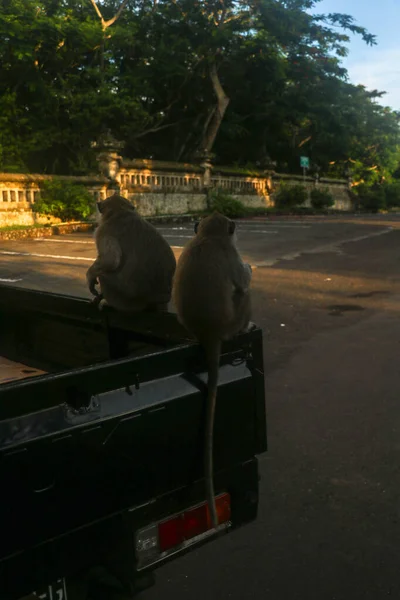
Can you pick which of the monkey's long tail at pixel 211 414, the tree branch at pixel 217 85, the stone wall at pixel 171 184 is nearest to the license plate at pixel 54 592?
the monkey's long tail at pixel 211 414

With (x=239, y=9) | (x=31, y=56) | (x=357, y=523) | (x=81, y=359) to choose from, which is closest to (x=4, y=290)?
(x=81, y=359)

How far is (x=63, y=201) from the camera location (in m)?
20.1

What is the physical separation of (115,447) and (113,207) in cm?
221

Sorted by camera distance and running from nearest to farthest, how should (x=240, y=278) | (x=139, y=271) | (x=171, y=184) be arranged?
(x=240, y=278), (x=139, y=271), (x=171, y=184)

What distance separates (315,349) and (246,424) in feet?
14.1

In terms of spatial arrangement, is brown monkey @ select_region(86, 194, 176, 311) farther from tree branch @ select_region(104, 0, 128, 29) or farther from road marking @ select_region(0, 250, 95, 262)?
tree branch @ select_region(104, 0, 128, 29)

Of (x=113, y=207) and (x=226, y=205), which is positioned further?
(x=226, y=205)

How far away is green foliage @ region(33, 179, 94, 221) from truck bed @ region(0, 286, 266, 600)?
17983 millimetres

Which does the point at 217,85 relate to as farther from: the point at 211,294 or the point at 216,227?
the point at 211,294

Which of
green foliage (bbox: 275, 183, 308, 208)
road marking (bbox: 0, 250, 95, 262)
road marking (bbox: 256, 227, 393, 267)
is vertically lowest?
road marking (bbox: 256, 227, 393, 267)

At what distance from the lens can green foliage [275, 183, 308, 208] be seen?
36.6m

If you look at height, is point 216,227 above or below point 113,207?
below

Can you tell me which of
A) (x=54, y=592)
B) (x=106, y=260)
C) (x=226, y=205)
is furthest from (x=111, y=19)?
(x=54, y=592)

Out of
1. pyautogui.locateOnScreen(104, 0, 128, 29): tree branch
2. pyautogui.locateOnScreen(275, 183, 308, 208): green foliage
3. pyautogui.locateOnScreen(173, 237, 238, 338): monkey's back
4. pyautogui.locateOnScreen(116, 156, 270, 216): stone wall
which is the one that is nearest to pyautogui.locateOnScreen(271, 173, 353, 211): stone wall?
pyautogui.locateOnScreen(275, 183, 308, 208): green foliage
